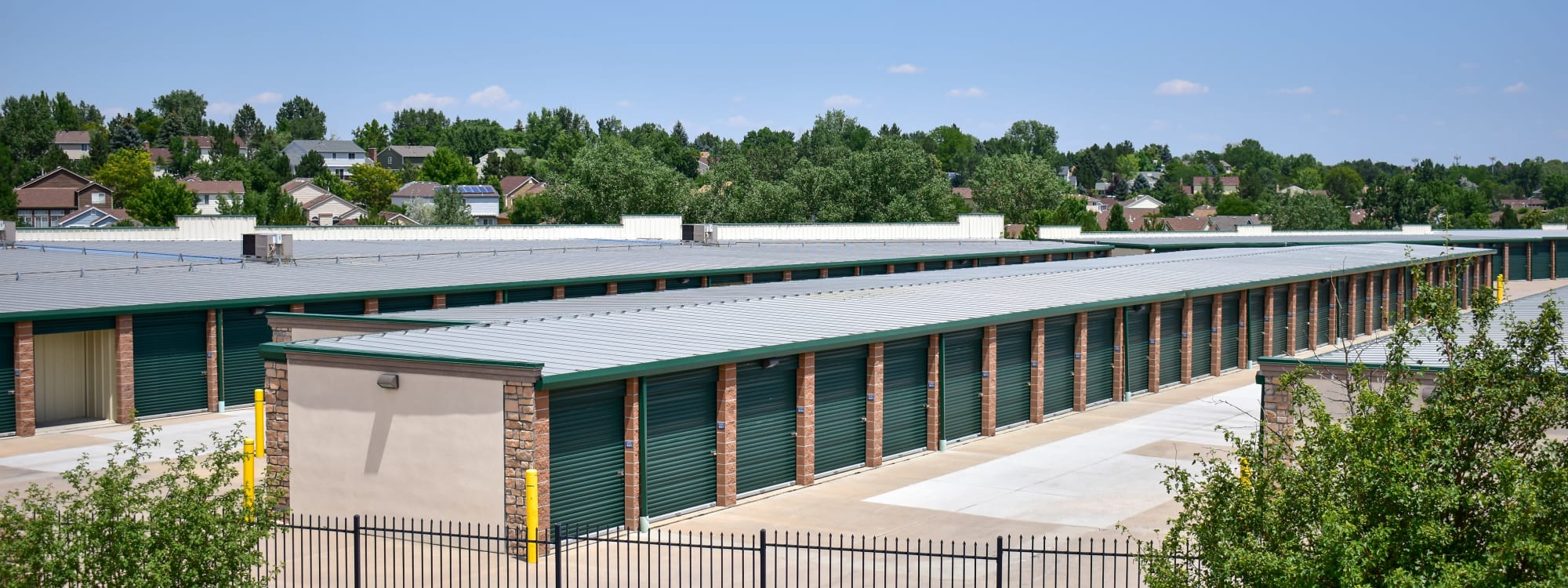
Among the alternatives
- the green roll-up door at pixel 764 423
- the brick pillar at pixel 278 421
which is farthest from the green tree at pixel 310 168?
the brick pillar at pixel 278 421

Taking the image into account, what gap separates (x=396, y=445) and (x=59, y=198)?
13018 centimetres

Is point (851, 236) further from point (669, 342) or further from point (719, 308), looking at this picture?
point (669, 342)

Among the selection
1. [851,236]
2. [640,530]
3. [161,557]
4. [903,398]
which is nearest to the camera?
[161,557]

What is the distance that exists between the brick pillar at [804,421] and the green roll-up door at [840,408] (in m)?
0.52

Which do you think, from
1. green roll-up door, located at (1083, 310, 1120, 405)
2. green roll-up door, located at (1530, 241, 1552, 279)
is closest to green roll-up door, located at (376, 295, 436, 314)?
green roll-up door, located at (1083, 310, 1120, 405)

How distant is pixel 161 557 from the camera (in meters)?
14.4

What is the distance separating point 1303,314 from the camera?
50.4 m

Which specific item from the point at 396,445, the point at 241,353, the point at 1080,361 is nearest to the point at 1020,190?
the point at 1080,361

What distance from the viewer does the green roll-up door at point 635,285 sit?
44378 millimetres

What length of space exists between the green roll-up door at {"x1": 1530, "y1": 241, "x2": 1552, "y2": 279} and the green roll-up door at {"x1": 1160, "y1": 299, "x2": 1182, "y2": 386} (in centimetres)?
5489

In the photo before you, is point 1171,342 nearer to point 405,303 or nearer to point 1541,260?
point 405,303

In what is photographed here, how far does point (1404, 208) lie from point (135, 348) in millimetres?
130990

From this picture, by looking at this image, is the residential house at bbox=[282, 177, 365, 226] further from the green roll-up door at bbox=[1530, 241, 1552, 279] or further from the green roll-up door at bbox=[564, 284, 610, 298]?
the green roll-up door at bbox=[564, 284, 610, 298]

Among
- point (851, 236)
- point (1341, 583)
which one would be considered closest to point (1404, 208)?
point (851, 236)
